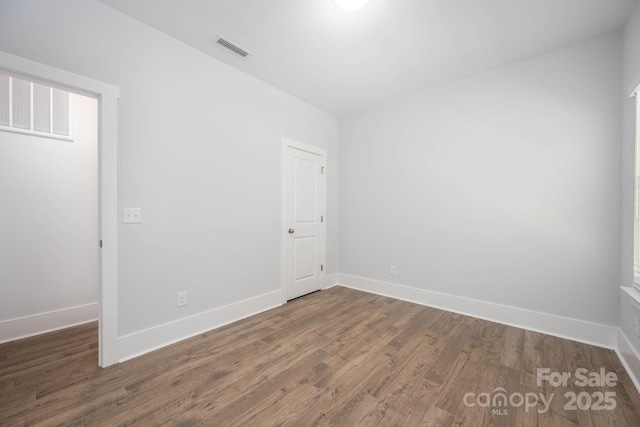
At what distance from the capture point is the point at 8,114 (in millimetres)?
2416

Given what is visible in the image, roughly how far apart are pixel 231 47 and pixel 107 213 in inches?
76.7

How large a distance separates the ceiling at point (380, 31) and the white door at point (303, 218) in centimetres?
117

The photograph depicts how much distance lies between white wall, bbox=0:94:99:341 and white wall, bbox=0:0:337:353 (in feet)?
4.10

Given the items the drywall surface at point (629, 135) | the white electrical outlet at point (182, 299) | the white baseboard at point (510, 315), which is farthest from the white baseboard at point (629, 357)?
the white electrical outlet at point (182, 299)

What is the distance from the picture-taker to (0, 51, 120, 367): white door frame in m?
2.00

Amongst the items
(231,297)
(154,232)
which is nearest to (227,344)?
(231,297)

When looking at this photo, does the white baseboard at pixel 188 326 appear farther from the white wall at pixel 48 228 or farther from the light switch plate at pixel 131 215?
the white wall at pixel 48 228

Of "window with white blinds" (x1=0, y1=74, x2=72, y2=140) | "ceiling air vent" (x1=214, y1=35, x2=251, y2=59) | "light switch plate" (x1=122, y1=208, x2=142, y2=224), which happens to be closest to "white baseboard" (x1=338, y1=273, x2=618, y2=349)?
"light switch plate" (x1=122, y1=208, x2=142, y2=224)

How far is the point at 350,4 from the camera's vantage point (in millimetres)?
1948

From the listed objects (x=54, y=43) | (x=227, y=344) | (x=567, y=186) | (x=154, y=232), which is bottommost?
(x=227, y=344)

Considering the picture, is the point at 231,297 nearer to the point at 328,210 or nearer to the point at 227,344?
the point at 227,344

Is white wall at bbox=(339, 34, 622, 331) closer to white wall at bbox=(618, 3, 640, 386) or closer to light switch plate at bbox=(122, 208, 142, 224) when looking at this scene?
white wall at bbox=(618, 3, 640, 386)

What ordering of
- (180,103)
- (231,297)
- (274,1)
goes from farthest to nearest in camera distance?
(231,297)
(180,103)
(274,1)

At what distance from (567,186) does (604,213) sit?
367 millimetres
